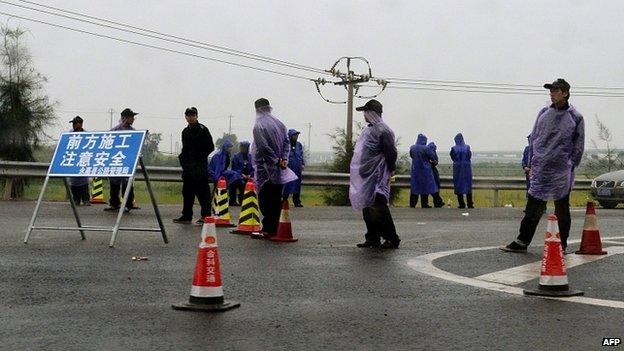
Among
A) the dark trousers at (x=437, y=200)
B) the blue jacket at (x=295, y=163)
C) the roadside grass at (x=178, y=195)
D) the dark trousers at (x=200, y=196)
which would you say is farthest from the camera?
the dark trousers at (x=437, y=200)

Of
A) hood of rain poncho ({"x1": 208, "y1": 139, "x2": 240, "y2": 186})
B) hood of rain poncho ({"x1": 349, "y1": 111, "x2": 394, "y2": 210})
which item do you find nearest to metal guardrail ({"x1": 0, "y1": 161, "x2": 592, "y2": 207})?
hood of rain poncho ({"x1": 208, "y1": 139, "x2": 240, "y2": 186})

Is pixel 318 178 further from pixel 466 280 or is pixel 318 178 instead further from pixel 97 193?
pixel 466 280

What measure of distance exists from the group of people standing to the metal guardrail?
2.05 metres

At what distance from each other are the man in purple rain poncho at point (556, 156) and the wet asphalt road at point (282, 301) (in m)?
A: 0.59

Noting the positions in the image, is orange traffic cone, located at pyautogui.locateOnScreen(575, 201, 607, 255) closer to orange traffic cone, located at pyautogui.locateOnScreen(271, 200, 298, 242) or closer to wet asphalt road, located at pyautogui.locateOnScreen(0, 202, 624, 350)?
wet asphalt road, located at pyautogui.locateOnScreen(0, 202, 624, 350)

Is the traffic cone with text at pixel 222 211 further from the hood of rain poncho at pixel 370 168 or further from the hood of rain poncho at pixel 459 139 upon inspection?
the hood of rain poncho at pixel 459 139

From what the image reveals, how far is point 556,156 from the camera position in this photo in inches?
429

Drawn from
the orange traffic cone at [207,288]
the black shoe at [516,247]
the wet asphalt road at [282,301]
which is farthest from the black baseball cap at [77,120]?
the orange traffic cone at [207,288]

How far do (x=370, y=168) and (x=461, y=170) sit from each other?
13.5 meters

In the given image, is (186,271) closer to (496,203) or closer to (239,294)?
(239,294)

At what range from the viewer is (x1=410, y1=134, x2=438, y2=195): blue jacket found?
78.2 feet

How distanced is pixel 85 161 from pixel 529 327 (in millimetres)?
6521

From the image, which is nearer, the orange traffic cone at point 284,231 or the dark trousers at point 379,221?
the dark trousers at point 379,221

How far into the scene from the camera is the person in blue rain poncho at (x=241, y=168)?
67.8 feet
